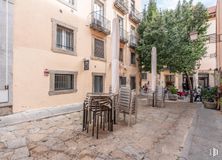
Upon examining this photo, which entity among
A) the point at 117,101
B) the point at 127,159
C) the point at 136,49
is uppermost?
the point at 136,49

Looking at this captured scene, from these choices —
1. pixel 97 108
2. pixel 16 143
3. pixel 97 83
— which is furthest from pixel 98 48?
pixel 16 143

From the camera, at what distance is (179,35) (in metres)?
12.7

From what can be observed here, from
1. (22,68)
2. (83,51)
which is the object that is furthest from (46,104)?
(83,51)

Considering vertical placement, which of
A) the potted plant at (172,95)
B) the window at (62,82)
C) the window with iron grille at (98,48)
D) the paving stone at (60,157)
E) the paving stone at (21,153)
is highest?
the window with iron grille at (98,48)

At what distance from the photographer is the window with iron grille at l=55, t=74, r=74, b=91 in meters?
9.41

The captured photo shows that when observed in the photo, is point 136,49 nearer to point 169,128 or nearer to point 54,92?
point 54,92

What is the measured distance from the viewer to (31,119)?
6371 millimetres

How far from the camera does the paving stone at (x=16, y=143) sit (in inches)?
149

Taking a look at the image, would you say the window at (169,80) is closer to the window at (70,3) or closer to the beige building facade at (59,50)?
the beige building facade at (59,50)

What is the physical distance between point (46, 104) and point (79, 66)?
3205 mm

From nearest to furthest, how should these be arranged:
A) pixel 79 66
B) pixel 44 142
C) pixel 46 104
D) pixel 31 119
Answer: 1. pixel 44 142
2. pixel 31 119
3. pixel 46 104
4. pixel 79 66

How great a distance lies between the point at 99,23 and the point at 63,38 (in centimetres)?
355

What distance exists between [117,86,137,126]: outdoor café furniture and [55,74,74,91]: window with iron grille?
4700 millimetres

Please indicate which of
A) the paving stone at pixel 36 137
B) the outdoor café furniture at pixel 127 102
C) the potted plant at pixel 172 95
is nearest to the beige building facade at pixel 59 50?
the paving stone at pixel 36 137
